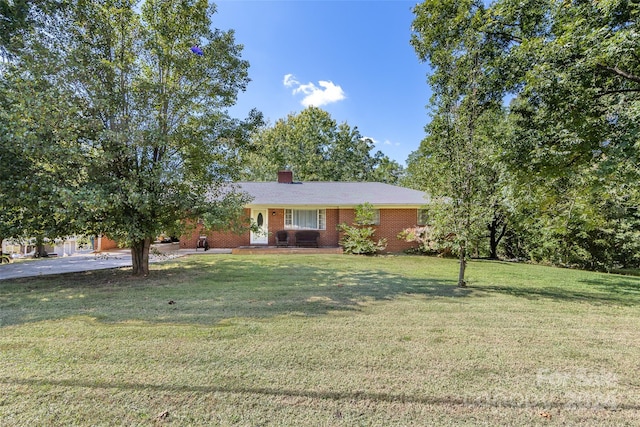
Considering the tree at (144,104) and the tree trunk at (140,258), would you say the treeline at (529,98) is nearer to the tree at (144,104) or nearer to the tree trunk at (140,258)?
the tree at (144,104)

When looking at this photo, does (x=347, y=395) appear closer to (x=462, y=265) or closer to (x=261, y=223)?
(x=462, y=265)

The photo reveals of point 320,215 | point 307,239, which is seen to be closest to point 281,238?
point 307,239

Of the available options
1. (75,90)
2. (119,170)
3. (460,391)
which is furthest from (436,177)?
(75,90)

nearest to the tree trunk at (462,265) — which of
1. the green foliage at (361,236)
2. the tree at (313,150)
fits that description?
the green foliage at (361,236)

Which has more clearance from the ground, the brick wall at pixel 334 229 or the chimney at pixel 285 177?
the chimney at pixel 285 177

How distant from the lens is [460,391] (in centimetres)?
284

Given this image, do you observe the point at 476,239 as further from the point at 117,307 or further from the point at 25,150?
the point at 25,150

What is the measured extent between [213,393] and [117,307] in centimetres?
385

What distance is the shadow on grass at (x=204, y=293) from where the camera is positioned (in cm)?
512

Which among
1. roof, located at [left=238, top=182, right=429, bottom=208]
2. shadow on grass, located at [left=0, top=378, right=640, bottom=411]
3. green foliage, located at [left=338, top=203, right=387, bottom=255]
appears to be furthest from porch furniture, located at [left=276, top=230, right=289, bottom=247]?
shadow on grass, located at [left=0, top=378, right=640, bottom=411]

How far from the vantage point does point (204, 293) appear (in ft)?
21.7

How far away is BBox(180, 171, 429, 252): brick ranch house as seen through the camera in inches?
640

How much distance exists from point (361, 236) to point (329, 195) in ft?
12.8

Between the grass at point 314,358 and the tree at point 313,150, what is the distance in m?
27.2
